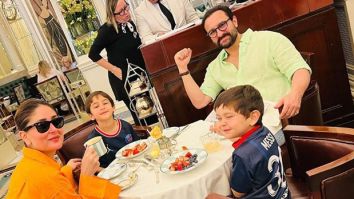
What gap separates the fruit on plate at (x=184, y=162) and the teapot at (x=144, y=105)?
1367mm

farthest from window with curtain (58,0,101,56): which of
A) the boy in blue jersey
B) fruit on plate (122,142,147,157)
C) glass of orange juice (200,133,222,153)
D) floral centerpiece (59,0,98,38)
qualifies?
glass of orange juice (200,133,222,153)

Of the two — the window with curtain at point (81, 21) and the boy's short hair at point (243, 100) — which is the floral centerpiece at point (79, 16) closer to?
the window with curtain at point (81, 21)

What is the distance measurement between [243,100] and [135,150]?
2.94 feet

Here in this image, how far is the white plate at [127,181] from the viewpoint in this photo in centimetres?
184

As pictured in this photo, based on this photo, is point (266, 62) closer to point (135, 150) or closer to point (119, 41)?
point (135, 150)

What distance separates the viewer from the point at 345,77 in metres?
3.20

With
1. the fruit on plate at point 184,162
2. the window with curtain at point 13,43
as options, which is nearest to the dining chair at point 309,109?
the fruit on plate at point 184,162

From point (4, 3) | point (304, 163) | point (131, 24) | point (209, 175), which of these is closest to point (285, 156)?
point (304, 163)

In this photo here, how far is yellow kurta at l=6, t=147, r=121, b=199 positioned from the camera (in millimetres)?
1638

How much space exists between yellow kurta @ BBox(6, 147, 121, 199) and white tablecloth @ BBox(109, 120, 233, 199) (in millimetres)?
127

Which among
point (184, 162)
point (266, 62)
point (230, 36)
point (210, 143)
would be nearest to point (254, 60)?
point (266, 62)

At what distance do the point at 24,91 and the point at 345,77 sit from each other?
8.35m

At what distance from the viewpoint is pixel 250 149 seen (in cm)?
154

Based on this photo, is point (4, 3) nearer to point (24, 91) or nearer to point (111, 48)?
point (24, 91)
